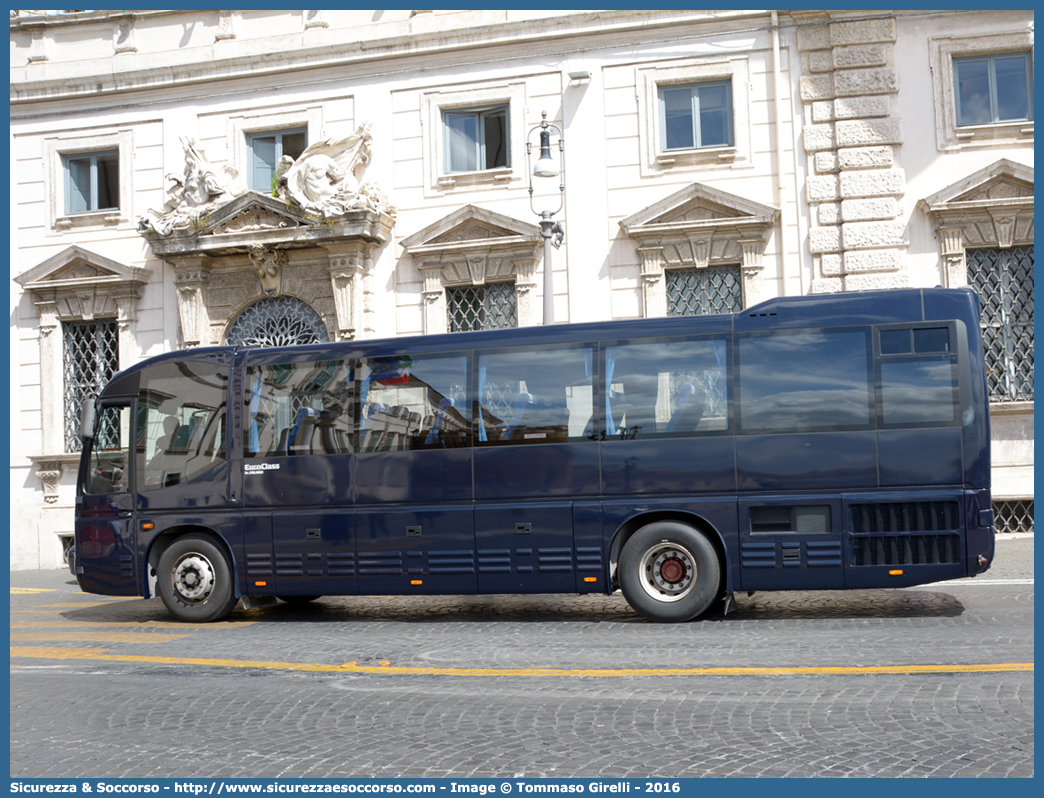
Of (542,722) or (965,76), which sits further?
(965,76)

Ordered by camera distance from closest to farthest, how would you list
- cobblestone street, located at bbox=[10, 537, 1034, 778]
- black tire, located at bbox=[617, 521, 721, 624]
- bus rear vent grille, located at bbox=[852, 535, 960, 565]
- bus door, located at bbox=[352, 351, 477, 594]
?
cobblestone street, located at bbox=[10, 537, 1034, 778], bus rear vent grille, located at bbox=[852, 535, 960, 565], black tire, located at bbox=[617, 521, 721, 624], bus door, located at bbox=[352, 351, 477, 594]

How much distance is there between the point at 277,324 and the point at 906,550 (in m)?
12.9

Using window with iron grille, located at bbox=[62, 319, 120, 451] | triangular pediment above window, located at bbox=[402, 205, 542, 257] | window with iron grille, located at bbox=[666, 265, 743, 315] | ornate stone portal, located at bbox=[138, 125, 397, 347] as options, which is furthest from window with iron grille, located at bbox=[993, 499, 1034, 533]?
window with iron grille, located at bbox=[62, 319, 120, 451]

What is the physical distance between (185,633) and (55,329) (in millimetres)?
11630

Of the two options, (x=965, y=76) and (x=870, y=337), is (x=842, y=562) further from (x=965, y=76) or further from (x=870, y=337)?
(x=965, y=76)

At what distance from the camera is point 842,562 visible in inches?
390

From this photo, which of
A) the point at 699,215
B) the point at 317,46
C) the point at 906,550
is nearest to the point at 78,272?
the point at 317,46

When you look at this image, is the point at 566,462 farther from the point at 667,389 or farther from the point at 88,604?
the point at 88,604

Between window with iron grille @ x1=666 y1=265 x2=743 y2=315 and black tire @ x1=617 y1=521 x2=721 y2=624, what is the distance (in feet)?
26.3

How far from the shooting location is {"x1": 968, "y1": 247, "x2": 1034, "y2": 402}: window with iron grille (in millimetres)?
16672

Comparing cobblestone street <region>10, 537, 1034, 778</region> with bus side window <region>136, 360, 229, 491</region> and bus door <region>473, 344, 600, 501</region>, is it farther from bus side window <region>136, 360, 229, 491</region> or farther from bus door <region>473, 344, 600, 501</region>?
bus side window <region>136, 360, 229, 491</region>

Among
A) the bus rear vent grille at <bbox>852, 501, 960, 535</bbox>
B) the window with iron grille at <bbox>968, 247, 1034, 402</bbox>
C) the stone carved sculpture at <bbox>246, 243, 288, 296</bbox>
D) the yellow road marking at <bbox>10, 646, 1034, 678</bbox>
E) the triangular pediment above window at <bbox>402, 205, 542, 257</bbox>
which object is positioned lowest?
the yellow road marking at <bbox>10, 646, 1034, 678</bbox>
